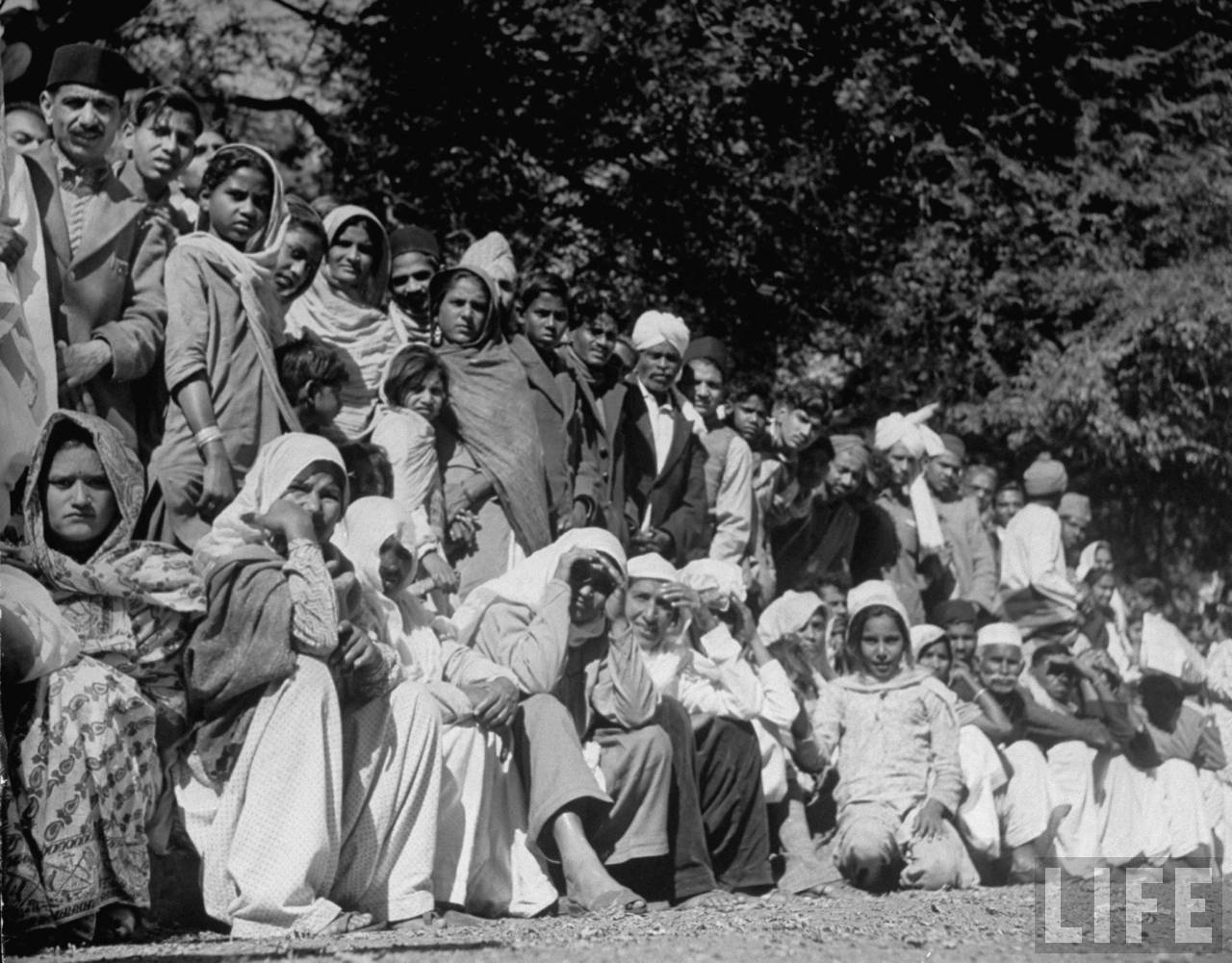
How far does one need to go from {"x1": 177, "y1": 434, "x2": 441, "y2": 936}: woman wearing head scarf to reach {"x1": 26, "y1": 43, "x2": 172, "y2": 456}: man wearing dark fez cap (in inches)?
20.2

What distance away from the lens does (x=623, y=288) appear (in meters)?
10.6

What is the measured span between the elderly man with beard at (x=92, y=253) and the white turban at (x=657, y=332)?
2630 mm

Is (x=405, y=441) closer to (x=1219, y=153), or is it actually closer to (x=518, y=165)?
(x=518, y=165)

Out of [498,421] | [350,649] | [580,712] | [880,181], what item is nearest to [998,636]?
[580,712]

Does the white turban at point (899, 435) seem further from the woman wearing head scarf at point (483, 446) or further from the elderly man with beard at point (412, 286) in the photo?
the elderly man with beard at point (412, 286)

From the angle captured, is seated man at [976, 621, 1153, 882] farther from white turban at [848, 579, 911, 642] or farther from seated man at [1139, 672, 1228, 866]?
white turban at [848, 579, 911, 642]

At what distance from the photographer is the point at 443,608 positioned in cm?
698

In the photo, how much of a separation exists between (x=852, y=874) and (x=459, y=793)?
1863 millimetres

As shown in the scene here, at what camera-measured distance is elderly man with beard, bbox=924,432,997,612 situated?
974 centimetres

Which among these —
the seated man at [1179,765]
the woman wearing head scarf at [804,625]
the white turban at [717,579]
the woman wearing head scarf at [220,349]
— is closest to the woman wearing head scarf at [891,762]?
the woman wearing head scarf at [804,625]

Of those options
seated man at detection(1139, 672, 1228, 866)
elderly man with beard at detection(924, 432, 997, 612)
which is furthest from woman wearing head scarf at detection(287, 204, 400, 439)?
seated man at detection(1139, 672, 1228, 866)

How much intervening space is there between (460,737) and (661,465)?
2.16 metres

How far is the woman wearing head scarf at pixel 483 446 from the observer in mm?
7383

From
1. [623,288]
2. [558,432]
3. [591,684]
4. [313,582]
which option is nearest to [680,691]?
[591,684]
